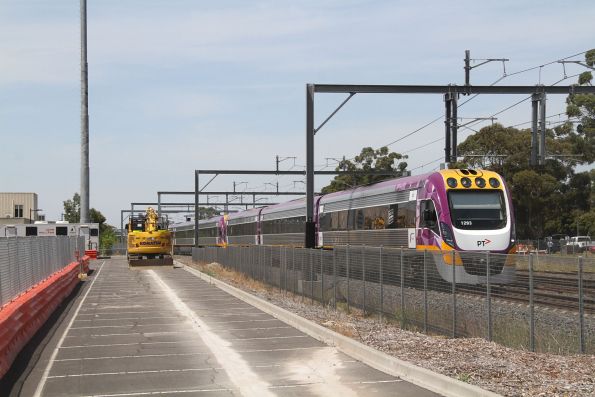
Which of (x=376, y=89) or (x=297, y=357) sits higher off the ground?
(x=376, y=89)

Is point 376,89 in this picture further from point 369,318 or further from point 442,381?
point 442,381

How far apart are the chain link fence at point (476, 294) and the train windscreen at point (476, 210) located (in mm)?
5688

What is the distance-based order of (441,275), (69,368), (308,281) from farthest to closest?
1. (308,281)
2. (441,275)
3. (69,368)

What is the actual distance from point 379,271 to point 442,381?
7.09m

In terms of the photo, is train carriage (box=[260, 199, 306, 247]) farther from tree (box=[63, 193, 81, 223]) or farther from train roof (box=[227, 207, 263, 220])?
tree (box=[63, 193, 81, 223])

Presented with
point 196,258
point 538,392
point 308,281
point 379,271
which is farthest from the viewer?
point 196,258

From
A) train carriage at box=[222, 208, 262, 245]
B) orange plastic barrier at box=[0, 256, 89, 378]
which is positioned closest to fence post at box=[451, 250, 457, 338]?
→ orange plastic barrier at box=[0, 256, 89, 378]

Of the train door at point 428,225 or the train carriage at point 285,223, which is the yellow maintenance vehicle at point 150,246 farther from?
the train door at point 428,225

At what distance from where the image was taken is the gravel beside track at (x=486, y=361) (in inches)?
322

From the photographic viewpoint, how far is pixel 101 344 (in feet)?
43.2

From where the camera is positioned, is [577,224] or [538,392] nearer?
[538,392]

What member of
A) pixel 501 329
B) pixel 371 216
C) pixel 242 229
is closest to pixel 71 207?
pixel 242 229

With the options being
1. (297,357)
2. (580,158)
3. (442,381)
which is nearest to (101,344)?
(297,357)

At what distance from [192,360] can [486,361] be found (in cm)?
427
